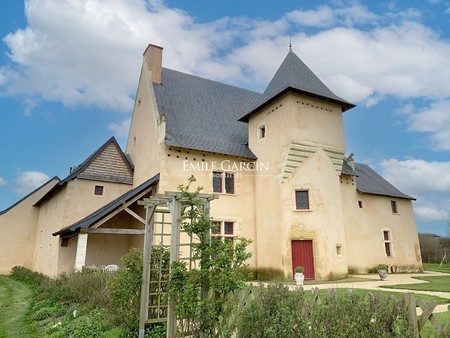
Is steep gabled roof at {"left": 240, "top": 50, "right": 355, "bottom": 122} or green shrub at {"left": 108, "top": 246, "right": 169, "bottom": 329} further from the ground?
steep gabled roof at {"left": 240, "top": 50, "right": 355, "bottom": 122}

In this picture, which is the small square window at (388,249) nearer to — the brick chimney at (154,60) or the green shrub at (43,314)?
the brick chimney at (154,60)

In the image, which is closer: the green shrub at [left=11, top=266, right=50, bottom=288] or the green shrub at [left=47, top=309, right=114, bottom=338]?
the green shrub at [left=47, top=309, right=114, bottom=338]

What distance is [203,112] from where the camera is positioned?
1703 centimetres

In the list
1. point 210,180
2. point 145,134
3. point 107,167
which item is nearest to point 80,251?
point 107,167

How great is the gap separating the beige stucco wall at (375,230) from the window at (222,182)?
6067 mm

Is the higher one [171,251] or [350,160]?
[350,160]

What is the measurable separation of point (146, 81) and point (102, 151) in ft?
14.2

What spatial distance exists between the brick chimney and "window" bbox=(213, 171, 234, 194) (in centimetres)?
632

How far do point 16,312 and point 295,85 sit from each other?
12.5 m

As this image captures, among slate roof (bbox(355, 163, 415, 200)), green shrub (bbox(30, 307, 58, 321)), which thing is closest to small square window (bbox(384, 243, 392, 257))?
slate roof (bbox(355, 163, 415, 200))

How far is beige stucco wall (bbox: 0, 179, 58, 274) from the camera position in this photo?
20.1 meters

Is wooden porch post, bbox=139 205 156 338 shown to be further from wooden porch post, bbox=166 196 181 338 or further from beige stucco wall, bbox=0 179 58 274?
beige stucco wall, bbox=0 179 58 274

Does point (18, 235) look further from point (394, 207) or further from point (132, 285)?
point (394, 207)

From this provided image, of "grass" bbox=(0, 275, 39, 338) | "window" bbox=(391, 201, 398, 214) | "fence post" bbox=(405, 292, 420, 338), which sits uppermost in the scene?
"window" bbox=(391, 201, 398, 214)
